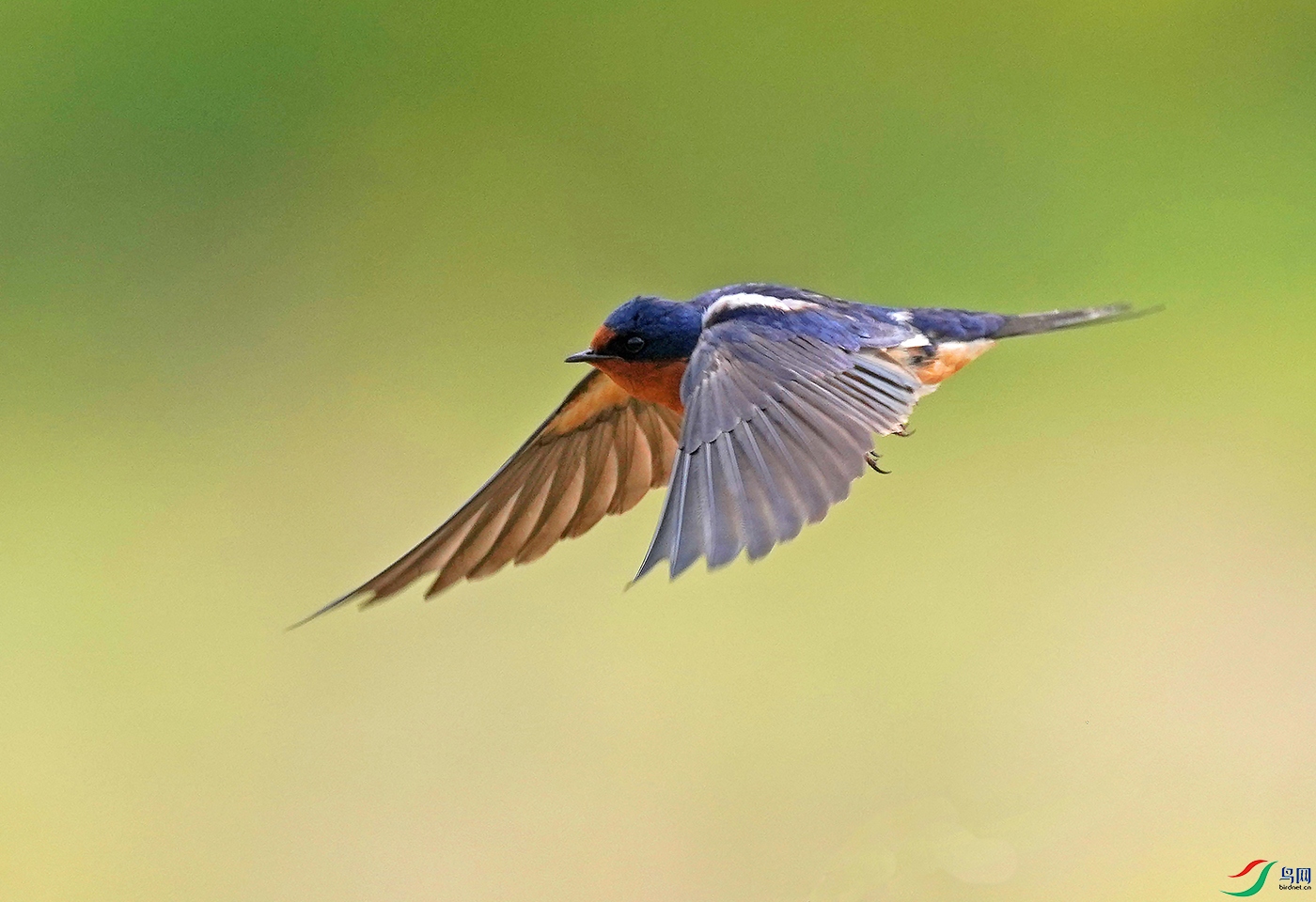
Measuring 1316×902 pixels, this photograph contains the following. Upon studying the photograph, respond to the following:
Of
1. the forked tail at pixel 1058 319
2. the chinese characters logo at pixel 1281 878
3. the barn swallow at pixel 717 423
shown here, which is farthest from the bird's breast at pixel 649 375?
the chinese characters logo at pixel 1281 878

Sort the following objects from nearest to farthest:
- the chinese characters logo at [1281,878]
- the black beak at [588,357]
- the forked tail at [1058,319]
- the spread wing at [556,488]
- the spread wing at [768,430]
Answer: the spread wing at [768,430], the black beak at [588,357], the spread wing at [556,488], the forked tail at [1058,319], the chinese characters logo at [1281,878]

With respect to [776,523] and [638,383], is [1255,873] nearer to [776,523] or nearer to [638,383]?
[638,383]

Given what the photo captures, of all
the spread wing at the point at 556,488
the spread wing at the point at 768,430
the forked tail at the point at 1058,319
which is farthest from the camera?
the forked tail at the point at 1058,319

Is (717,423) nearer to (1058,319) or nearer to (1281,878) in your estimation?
(1058,319)

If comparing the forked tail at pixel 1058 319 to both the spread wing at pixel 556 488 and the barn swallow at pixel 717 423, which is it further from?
the spread wing at pixel 556 488

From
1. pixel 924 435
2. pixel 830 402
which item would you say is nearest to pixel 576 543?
pixel 924 435

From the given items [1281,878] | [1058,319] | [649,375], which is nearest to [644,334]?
[649,375]

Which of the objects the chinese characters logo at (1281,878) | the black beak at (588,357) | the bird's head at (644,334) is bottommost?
the chinese characters logo at (1281,878)
